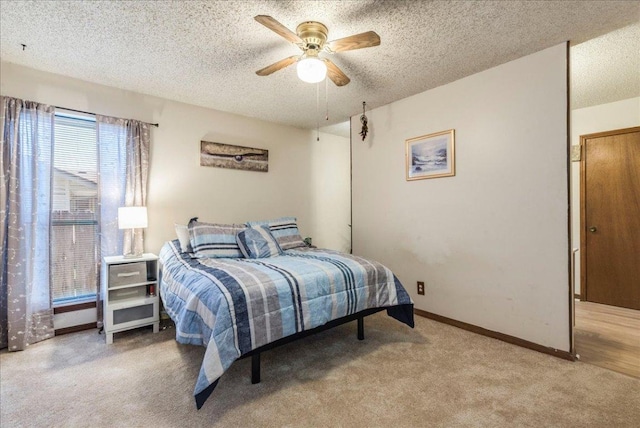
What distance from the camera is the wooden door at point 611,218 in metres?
3.41

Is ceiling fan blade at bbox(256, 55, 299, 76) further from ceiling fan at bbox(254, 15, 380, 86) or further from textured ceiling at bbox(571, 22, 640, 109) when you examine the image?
textured ceiling at bbox(571, 22, 640, 109)

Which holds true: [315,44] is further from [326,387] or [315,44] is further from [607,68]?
[607,68]

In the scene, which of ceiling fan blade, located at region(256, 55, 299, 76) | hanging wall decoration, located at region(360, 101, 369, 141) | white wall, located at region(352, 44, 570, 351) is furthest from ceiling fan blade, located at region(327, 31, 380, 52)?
hanging wall decoration, located at region(360, 101, 369, 141)

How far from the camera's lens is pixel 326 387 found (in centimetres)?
191

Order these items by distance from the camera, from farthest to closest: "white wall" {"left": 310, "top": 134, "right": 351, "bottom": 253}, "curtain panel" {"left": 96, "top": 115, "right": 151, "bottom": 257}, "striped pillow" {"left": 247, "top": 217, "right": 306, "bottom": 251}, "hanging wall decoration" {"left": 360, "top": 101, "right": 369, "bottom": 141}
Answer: "white wall" {"left": 310, "top": 134, "right": 351, "bottom": 253}
"hanging wall decoration" {"left": 360, "top": 101, "right": 369, "bottom": 141}
"striped pillow" {"left": 247, "top": 217, "right": 306, "bottom": 251}
"curtain panel" {"left": 96, "top": 115, "right": 151, "bottom": 257}

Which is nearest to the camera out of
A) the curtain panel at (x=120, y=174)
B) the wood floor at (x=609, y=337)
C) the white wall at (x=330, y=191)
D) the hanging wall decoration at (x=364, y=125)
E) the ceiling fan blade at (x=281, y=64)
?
the ceiling fan blade at (x=281, y=64)

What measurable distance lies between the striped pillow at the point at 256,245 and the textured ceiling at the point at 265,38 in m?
1.52

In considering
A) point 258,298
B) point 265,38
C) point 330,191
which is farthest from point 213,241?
point 330,191

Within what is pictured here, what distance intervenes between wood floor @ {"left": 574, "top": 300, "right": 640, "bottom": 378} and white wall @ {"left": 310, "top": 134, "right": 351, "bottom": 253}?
3.16 m

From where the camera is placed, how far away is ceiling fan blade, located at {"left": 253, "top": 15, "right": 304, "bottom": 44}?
1.61m

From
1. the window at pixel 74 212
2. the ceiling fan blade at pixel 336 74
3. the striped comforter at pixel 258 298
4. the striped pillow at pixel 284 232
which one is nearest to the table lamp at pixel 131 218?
the window at pixel 74 212

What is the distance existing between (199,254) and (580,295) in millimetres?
4619

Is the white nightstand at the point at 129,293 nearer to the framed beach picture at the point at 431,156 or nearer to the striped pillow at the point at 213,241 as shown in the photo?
the striped pillow at the point at 213,241

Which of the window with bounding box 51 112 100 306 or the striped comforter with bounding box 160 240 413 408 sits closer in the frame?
the striped comforter with bounding box 160 240 413 408
